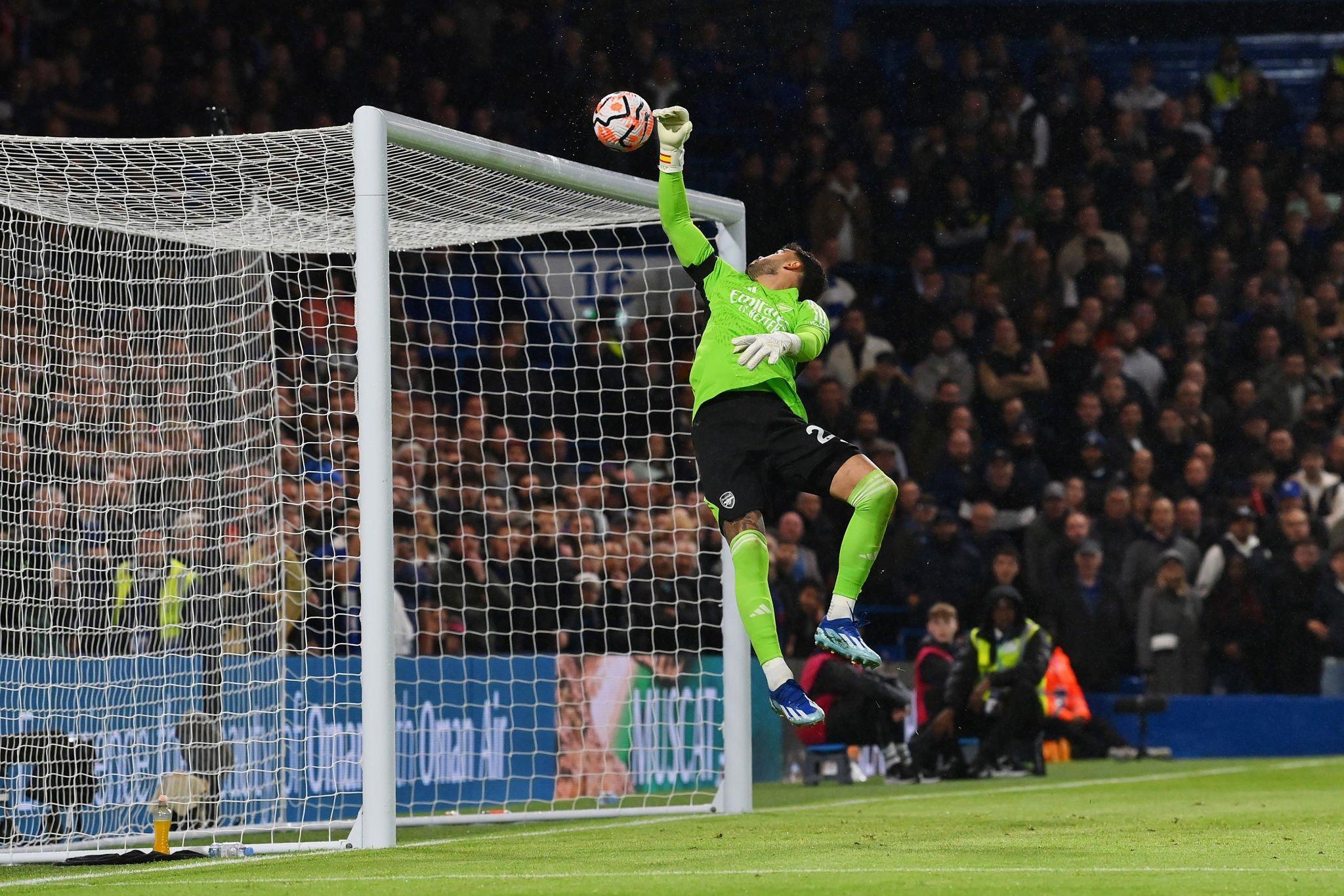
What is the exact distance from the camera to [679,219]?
8.02m

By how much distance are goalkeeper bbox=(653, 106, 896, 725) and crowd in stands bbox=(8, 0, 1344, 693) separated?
3.46 m

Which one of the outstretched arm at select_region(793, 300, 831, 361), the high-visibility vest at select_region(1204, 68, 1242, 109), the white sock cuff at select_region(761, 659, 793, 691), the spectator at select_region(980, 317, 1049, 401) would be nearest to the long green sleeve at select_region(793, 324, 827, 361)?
the outstretched arm at select_region(793, 300, 831, 361)

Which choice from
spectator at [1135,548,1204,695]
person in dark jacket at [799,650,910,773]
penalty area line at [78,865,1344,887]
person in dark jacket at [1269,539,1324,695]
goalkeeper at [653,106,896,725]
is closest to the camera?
penalty area line at [78,865,1344,887]

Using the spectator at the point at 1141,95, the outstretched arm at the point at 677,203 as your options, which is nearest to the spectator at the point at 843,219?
the spectator at the point at 1141,95

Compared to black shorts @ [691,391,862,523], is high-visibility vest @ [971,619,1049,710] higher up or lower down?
lower down

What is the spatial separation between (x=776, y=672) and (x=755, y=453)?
89 cm

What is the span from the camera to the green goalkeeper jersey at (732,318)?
777cm

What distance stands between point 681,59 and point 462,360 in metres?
5.87

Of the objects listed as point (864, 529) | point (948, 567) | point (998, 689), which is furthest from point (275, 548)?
point (948, 567)

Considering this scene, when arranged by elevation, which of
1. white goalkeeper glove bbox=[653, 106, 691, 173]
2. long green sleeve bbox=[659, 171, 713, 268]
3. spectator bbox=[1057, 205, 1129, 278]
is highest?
spectator bbox=[1057, 205, 1129, 278]

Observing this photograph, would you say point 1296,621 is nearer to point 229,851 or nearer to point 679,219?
point 679,219

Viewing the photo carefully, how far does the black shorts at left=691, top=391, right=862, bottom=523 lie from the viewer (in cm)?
766

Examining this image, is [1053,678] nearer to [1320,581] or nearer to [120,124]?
[1320,581]

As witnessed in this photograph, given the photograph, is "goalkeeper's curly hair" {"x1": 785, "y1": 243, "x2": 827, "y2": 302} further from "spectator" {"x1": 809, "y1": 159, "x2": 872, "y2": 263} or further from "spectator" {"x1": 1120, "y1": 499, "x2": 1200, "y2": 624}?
"spectator" {"x1": 809, "y1": 159, "x2": 872, "y2": 263}
